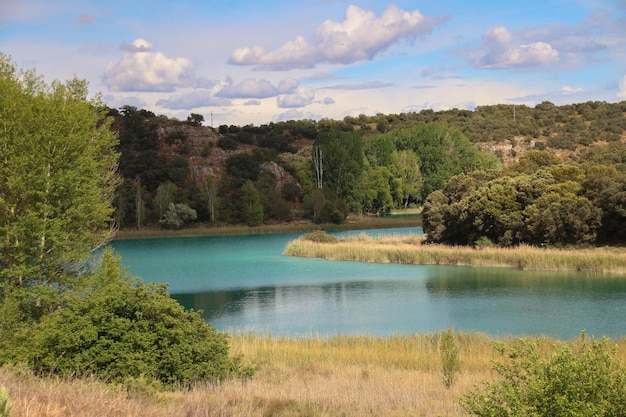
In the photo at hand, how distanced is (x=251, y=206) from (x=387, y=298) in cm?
4960

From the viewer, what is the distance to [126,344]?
10398 millimetres

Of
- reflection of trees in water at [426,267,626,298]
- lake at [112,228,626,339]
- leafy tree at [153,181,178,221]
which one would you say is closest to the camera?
lake at [112,228,626,339]

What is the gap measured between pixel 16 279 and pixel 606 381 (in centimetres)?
1588

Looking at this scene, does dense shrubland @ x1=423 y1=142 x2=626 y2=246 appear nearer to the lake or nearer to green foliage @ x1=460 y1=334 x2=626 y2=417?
the lake

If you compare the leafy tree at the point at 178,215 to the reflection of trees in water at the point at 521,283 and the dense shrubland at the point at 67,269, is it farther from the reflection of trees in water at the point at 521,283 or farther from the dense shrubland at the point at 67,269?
the dense shrubland at the point at 67,269

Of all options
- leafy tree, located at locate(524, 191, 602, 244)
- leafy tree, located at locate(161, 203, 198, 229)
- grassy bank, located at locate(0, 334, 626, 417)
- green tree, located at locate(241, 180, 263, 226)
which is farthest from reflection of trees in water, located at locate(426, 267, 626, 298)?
leafy tree, located at locate(161, 203, 198, 229)

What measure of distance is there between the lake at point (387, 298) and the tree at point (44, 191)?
6.03 metres

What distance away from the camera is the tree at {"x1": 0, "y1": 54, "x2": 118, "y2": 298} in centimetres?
1827

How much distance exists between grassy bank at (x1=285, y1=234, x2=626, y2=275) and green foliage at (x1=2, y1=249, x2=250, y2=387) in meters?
25.6

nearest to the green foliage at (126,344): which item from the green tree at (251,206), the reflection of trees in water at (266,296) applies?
the reflection of trees in water at (266,296)

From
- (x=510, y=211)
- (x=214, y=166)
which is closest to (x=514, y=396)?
(x=510, y=211)

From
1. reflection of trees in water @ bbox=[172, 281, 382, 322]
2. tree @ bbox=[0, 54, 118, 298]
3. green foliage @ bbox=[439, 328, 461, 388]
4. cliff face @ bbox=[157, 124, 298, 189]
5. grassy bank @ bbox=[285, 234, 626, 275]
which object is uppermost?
cliff face @ bbox=[157, 124, 298, 189]

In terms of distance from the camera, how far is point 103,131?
22328 mm

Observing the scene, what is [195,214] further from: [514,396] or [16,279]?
[514,396]
